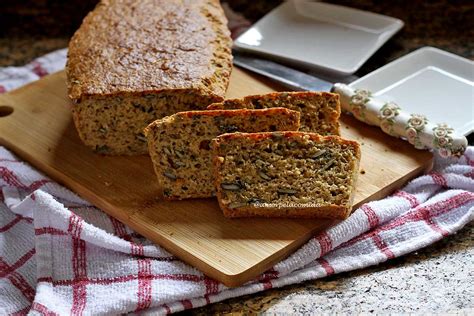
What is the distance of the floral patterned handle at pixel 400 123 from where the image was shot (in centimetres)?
351

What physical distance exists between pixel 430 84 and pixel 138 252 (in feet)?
6.16

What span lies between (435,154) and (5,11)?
2.95m

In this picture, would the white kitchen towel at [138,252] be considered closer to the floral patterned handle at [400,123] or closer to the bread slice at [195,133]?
the floral patterned handle at [400,123]

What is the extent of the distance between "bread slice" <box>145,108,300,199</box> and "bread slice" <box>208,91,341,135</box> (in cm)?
18

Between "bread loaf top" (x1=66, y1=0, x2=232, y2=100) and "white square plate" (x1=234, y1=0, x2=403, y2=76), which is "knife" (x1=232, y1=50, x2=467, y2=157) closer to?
"white square plate" (x1=234, y1=0, x2=403, y2=76)

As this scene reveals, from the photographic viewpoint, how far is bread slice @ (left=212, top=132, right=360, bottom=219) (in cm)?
315

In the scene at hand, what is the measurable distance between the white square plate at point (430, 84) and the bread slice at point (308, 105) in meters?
0.57

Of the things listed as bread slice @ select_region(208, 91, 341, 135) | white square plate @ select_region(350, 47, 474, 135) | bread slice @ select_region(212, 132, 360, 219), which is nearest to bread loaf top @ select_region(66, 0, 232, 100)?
bread slice @ select_region(208, 91, 341, 135)

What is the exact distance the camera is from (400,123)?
12.0 feet

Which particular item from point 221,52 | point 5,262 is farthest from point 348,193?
point 5,262

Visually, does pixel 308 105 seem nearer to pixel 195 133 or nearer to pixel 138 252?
pixel 195 133

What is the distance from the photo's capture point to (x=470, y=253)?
3113 millimetres

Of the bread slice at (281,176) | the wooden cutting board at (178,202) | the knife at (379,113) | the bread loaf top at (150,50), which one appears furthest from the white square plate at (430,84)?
the bread slice at (281,176)

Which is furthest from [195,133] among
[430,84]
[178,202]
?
[430,84]
